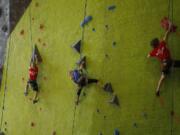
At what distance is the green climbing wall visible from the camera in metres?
4.14

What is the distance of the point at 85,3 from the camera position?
196 inches

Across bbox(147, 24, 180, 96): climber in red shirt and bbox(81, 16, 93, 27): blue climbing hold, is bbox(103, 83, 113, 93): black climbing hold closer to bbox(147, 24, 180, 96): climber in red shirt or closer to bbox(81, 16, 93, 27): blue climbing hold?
bbox(147, 24, 180, 96): climber in red shirt

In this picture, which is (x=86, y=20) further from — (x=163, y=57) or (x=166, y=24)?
(x=163, y=57)

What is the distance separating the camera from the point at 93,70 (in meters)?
4.75

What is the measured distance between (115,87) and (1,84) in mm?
2505

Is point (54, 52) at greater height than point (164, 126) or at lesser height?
greater

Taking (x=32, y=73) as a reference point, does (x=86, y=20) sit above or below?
above

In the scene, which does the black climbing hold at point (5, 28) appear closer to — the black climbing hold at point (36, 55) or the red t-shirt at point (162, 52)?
the black climbing hold at point (36, 55)

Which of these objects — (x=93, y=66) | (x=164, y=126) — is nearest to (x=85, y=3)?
(x=93, y=66)

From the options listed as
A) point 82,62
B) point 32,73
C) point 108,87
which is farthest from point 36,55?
point 108,87

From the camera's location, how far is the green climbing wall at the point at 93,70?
414 centimetres

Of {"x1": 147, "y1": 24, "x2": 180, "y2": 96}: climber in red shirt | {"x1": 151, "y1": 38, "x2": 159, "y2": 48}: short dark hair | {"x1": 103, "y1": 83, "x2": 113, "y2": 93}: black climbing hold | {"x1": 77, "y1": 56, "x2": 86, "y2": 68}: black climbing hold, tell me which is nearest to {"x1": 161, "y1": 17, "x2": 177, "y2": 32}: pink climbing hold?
{"x1": 147, "y1": 24, "x2": 180, "y2": 96}: climber in red shirt

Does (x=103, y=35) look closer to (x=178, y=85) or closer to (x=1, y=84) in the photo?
(x=178, y=85)

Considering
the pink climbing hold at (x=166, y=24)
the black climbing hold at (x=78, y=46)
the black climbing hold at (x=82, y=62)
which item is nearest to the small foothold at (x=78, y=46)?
the black climbing hold at (x=78, y=46)
